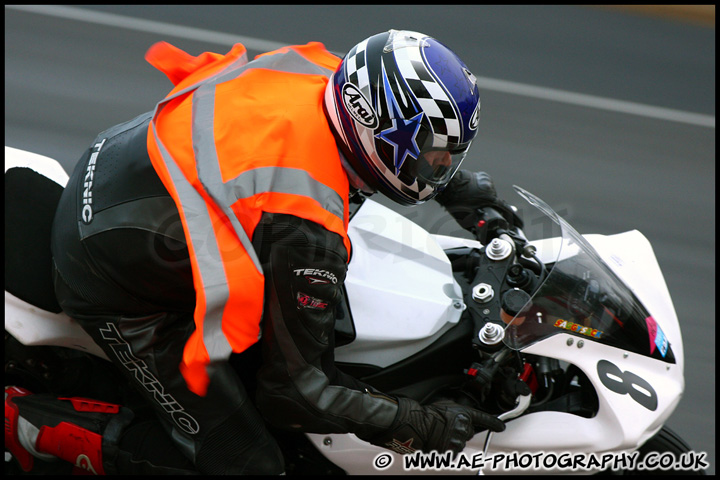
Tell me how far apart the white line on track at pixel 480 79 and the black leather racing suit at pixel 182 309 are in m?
3.57

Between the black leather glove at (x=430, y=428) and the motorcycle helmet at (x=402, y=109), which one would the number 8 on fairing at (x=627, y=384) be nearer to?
the black leather glove at (x=430, y=428)

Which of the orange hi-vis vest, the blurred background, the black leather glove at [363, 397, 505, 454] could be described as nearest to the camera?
the orange hi-vis vest

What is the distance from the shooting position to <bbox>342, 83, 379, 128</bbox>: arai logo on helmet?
8.04 ft

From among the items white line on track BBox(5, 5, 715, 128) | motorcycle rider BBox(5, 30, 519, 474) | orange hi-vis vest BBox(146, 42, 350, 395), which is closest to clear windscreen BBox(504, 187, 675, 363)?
motorcycle rider BBox(5, 30, 519, 474)

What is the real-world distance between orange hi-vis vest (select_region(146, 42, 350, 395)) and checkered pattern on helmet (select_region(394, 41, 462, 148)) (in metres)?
0.32

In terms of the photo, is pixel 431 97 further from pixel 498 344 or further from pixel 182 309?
pixel 182 309

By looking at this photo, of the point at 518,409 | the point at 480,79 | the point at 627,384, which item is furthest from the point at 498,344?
the point at 480,79

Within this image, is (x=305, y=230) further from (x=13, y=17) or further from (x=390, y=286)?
(x=13, y=17)

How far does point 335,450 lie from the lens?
9.28 feet

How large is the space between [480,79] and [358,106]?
3773mm

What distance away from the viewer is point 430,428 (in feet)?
8.66

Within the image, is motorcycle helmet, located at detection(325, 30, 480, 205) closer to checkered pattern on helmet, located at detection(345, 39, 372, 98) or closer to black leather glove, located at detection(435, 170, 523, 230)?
checkered pattern on helmet, located at detection(345, 39, 372, 98)

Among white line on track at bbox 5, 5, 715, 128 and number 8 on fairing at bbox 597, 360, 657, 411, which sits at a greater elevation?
white line on track at bbox 5, 5, 715, 128

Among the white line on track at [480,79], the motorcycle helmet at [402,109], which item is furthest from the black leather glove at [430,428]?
the white line on track at [480,79]
